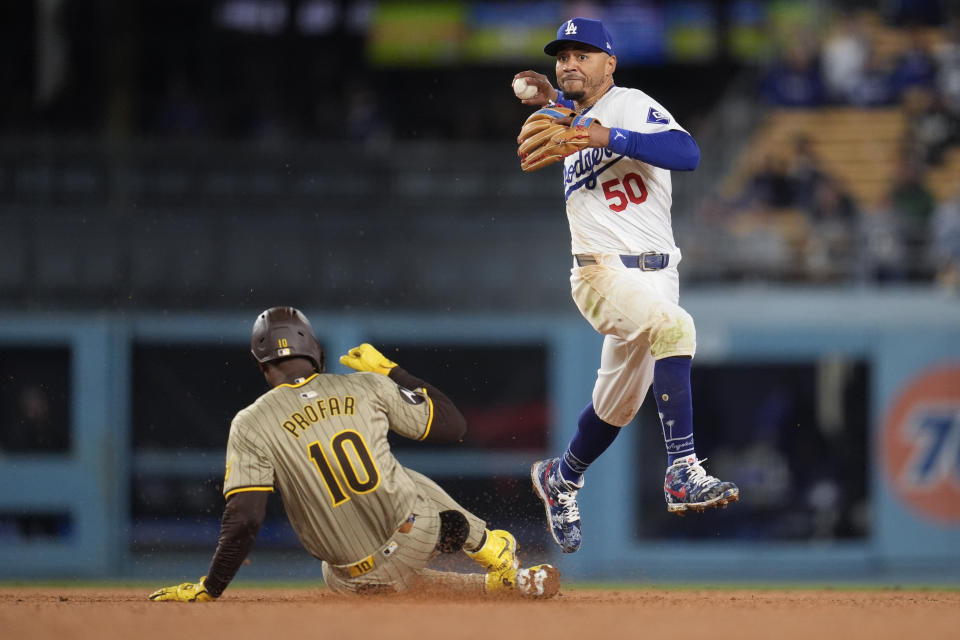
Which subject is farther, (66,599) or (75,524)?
(75,524)

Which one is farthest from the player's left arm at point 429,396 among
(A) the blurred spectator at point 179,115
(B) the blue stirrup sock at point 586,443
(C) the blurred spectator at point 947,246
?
(A) the blurred spectator at point 179,115

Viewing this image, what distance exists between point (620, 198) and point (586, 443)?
4.15 feet

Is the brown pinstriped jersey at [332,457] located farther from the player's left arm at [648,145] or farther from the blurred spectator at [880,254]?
the blurred spectator at [880,254]

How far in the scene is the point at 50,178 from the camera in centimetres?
1329

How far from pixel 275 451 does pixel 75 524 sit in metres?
7.30

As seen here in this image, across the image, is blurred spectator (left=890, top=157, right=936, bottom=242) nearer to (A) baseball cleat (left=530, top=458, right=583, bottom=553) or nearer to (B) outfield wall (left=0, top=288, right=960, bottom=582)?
(B) outfield wall (left=0, top=288, right=960, bottom=582)

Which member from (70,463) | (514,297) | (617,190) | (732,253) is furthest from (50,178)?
(617,190)

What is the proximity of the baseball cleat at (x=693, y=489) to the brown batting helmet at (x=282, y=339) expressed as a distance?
5.63ft

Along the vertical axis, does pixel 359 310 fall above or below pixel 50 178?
below

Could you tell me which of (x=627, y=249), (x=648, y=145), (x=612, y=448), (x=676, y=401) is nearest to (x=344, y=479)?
(x=676, y=401)

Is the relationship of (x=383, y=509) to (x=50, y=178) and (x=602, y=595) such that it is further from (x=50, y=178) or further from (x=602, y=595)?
(x=50, y=178)

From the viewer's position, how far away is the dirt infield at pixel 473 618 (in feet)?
17.9

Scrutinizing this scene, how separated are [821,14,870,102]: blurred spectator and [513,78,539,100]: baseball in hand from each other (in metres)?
9.73

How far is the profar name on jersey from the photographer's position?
627 cm
